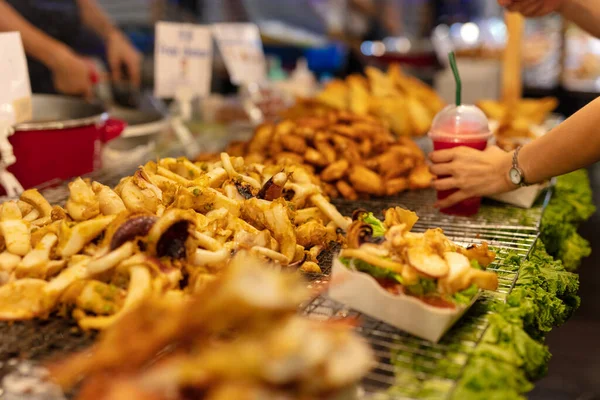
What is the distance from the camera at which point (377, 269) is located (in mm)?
1666

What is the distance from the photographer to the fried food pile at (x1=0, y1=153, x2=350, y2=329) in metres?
1.61

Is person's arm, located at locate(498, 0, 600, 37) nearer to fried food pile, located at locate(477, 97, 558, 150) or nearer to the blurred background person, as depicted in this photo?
fried food pile, located at locate(477, 97, 558, 150)

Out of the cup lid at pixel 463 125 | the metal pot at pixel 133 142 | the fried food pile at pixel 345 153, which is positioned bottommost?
the metal pot at pixel 133 142

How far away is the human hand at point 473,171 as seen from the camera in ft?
8.15

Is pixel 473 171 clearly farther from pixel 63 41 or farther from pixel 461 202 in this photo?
pixel 63 41

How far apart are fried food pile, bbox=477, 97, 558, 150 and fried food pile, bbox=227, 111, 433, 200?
53 centimetres

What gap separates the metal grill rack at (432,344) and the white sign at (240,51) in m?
2.26

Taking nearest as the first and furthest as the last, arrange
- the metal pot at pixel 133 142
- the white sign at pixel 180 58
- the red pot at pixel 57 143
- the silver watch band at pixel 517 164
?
the silver watch band at pixel 517 164 < the red pot at pixel 57 143 < the metal pot at pixel 133 142 < the white sign at pixel 180 58

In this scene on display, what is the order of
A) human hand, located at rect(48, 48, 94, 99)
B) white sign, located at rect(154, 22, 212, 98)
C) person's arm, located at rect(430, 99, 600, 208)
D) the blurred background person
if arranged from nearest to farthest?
person's arm, located at rect(430, 99, 600, 208) → white sign, located at rect(154, 22, 212, 98) → the blurred background person → human hand, located at rect(48, 48, 94, 99)

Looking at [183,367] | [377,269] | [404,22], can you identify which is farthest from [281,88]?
[404,22]

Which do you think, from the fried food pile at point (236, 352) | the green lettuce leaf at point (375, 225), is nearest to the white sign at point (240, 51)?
the green lettuce leaf at point (375, 225)

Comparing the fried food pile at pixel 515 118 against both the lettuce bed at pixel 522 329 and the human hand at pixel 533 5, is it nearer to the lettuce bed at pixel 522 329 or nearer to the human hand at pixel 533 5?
the human hand at pixel 533 5

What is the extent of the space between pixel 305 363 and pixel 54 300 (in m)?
0.91

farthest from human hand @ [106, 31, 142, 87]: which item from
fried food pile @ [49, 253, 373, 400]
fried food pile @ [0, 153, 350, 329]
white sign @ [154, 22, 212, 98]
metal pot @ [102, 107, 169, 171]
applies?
fried food pile @ [49, 253, 373, 400]
